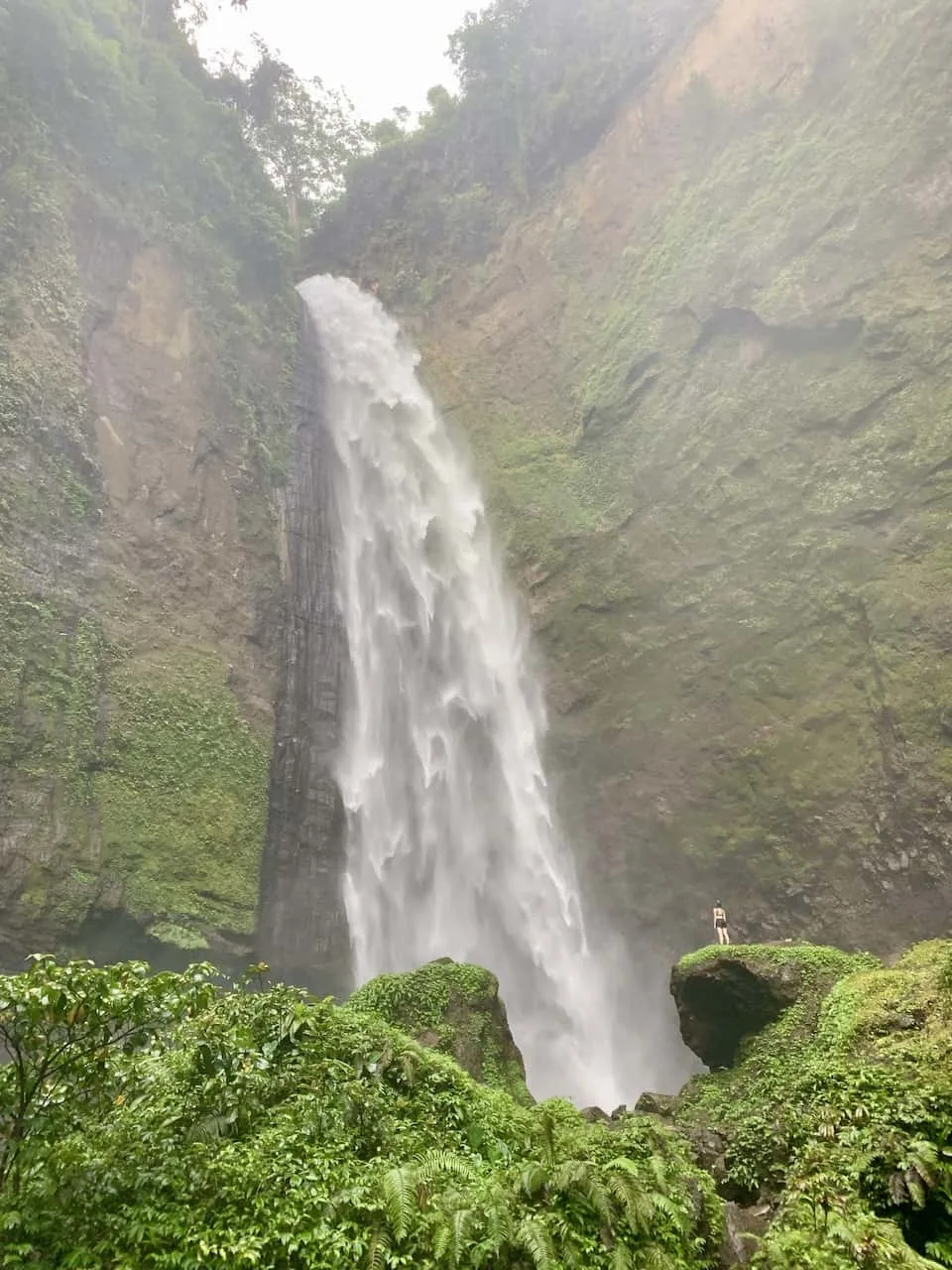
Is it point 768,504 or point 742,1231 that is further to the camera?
point 768,504

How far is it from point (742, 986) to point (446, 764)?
9391 mm

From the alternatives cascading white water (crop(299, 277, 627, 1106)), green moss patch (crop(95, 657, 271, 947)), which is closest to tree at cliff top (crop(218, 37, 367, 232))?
cascading white water (crop(299, 277, 627, 1106))

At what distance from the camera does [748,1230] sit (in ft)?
16.1

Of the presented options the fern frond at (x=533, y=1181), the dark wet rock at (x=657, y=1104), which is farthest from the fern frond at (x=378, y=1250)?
the dark wet rock at (x=657, y=1104)

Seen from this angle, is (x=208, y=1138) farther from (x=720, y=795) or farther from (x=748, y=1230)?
(x=720, y=795)

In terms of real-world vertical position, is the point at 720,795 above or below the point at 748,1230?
above

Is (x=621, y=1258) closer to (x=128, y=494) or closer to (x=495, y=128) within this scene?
(x=128, y=494)

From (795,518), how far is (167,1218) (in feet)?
49.7

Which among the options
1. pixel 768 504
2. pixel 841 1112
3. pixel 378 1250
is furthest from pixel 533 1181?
pixel 768 504

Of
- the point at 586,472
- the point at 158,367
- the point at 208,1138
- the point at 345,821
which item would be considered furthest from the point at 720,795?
the point at 158,367

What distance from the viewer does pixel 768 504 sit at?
52.9 feet

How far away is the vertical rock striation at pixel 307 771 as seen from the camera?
14.1m

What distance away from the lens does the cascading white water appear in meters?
14.8

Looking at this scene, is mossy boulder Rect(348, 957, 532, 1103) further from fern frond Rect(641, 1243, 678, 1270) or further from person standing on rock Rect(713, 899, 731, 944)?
person standing on rock Rect(713, 899, 731, 944)
